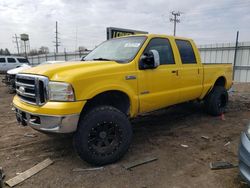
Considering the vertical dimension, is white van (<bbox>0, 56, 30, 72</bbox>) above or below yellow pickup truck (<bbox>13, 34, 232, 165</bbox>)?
below

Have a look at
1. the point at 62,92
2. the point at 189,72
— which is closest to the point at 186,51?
the point at 189,72

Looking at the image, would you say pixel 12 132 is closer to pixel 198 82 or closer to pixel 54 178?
pixel 54 178

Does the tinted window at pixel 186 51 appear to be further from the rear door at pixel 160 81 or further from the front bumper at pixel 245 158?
the front bumper at pixel 245 158

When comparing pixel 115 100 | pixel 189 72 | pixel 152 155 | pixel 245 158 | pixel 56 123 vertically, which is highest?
pixel 189 72

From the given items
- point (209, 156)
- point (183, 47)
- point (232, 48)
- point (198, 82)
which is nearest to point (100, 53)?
point (183, 47)

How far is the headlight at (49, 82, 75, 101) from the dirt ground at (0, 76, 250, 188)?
43.4 inches

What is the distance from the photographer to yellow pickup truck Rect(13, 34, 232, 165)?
355 cm

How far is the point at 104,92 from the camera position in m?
3.99

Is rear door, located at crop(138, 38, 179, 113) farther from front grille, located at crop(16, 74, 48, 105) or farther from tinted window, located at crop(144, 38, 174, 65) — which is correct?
front grille, located at crop(16, 74, 48, 105)

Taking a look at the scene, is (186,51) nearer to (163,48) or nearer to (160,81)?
(163,48)

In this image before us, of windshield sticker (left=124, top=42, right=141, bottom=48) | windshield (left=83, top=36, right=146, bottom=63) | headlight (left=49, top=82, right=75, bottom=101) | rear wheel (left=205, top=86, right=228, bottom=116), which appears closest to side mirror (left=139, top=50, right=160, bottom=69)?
windshield (left=83, top=36, right=146, bottom=63)

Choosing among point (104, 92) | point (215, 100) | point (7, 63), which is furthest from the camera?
point (7, 63)

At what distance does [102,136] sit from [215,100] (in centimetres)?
387

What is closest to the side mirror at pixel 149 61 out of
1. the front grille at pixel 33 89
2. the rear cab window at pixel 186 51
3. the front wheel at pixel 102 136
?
the front wheel at pixel 102 136
